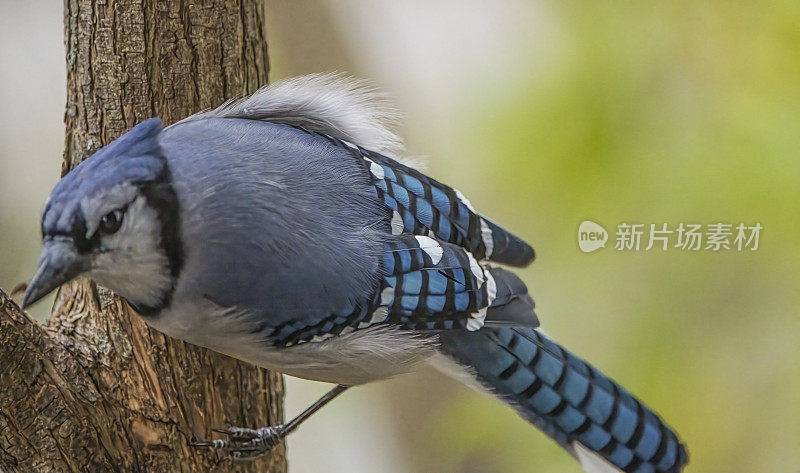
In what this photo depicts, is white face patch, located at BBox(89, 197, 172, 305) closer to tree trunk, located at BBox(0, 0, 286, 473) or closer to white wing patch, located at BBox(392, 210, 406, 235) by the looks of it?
tree trunk, located at BBox(0, 0, 286, 473)

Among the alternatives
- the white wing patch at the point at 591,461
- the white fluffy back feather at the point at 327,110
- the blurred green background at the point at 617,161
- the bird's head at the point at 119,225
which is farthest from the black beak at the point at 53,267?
the blurred green background at the point at 617,161

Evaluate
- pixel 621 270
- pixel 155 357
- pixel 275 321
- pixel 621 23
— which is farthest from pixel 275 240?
pixel 621 23

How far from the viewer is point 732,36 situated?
56.8 inches

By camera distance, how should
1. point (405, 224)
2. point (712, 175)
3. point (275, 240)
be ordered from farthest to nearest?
point (712, 175) → point (405, 224) → point (275, 240)

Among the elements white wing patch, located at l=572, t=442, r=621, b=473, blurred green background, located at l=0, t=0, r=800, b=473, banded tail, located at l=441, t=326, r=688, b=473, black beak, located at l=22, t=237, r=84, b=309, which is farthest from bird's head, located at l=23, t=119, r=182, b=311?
blurred green background, located at l=0, t=0, r=800, b=473

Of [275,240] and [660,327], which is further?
[660,327]

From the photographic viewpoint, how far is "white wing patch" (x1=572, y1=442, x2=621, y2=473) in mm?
986

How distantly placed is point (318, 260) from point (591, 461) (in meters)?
0.47

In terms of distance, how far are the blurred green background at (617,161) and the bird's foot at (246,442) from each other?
0.60 meters

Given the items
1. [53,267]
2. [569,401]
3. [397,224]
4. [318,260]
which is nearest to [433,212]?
[397,224]

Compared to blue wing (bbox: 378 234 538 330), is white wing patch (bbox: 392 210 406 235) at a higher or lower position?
higher

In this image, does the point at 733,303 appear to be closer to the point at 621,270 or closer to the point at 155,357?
the point at 621,270

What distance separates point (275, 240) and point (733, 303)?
3.36ft

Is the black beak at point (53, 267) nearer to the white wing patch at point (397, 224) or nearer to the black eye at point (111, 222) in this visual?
A: the black eye at point (111, 222)
